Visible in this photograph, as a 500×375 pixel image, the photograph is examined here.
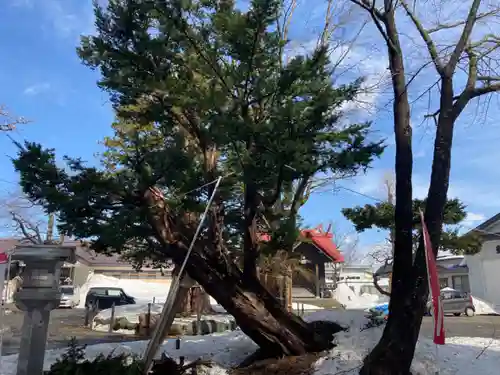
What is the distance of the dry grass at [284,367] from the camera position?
7844mm

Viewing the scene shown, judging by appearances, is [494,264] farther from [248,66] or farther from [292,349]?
[248,66]

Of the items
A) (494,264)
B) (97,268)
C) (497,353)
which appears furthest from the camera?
(97,268)

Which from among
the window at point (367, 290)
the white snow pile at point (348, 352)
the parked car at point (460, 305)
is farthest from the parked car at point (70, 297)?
the window at point (367, 290)

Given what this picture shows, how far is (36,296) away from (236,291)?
3.14 metres

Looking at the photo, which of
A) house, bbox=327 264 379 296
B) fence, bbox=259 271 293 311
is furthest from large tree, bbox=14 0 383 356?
house, bbox=327 264 379 296

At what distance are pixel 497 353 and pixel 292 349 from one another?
12.4 ft

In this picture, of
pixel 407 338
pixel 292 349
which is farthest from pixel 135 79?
pixel 407 338

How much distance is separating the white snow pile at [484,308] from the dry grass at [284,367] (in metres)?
19.8

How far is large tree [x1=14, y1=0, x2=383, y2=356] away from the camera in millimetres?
6914

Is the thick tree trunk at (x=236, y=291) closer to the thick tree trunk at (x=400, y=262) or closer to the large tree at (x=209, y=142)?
the large tree at (x=209, y=142)

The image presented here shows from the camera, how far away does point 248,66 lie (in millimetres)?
7023

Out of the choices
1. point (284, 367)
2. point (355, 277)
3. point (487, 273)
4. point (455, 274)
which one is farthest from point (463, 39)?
point (355, 277)

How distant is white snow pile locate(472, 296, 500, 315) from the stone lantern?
76.5 feet

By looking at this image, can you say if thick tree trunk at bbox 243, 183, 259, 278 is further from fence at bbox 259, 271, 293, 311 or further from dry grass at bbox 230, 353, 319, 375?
fence at bbox 259, 271, 293, 311
